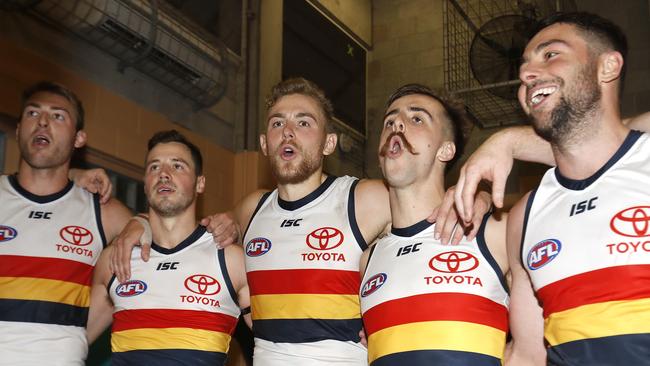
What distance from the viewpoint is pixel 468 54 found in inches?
335

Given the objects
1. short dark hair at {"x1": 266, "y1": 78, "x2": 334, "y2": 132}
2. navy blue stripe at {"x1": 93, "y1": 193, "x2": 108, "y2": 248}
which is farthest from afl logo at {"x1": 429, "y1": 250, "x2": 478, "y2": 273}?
navy blue stripe at {"x1": 93, "y1": 193, "x2": 108, "y2": 248}

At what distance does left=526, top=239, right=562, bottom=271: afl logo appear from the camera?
2580 millimetres

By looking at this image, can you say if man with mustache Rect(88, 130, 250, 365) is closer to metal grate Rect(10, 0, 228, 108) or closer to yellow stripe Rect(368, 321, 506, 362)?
yellow stripe Rect(368, 321, 506, 362)

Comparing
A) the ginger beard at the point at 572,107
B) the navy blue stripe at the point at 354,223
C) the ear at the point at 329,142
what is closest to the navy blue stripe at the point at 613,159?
the ginger beard at the point at 572,107

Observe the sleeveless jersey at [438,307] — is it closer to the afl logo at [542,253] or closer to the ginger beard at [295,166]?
the afl logo at [542,253]

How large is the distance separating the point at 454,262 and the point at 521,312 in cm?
33

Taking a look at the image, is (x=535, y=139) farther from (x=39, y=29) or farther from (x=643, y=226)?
(x=39, y=29)

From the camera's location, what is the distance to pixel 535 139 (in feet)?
9.56

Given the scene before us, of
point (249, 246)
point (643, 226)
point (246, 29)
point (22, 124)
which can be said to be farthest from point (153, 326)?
point (246, 29)

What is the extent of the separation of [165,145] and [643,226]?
2751mm

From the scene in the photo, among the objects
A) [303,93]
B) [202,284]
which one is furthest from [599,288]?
[202,284]

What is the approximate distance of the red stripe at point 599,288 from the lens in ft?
7.67

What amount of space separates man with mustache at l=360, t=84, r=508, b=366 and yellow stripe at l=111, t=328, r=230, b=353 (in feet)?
3.29

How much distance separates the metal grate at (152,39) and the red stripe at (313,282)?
10.8 ft
